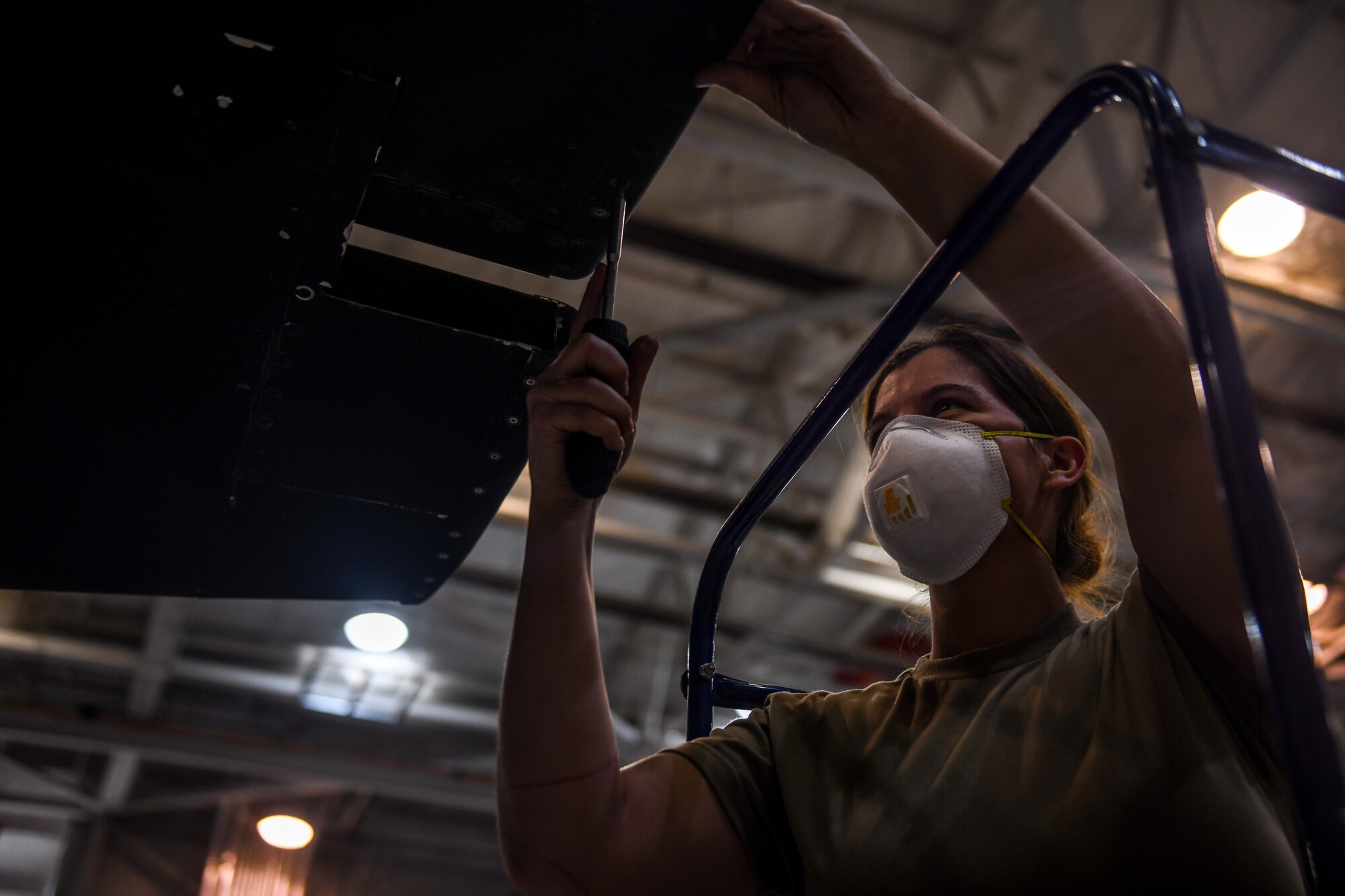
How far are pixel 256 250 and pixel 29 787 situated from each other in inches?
415

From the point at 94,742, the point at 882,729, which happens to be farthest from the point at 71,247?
the point at 94,742

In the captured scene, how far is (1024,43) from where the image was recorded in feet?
13.2

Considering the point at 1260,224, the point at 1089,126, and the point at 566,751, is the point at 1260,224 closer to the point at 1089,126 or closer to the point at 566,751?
the point at 1089,126

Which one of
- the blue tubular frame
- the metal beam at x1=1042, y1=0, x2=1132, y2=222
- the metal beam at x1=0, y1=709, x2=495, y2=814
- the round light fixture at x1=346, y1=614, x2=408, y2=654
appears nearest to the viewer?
the blue tubular frame

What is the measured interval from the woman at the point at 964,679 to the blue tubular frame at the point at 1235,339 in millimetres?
94

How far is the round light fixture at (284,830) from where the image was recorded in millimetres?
8375

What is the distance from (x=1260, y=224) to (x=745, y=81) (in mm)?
3380

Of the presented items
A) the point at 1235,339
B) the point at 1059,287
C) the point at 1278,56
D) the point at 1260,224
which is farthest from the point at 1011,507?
the point at 1278,56

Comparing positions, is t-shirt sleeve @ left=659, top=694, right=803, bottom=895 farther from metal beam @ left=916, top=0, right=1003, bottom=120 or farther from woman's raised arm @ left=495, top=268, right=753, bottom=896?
metal beam @ left=916, top=0, right=1003, bottom=120

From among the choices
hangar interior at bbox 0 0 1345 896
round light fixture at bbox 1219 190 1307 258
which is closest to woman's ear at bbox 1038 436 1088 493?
hangar interior at bbox 0 0 1345 896

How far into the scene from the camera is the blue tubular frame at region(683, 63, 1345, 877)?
0.52 metres

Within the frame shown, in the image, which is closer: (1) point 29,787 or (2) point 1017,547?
(2) point 1017,547

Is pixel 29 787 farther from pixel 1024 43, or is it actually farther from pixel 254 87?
pixel 254 87

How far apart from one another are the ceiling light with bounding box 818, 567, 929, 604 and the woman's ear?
14.5 feet
